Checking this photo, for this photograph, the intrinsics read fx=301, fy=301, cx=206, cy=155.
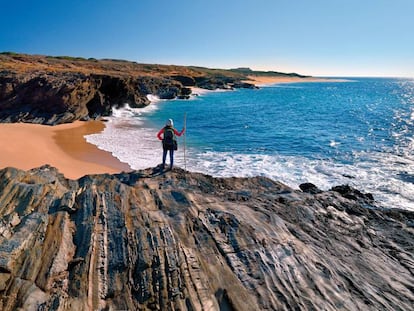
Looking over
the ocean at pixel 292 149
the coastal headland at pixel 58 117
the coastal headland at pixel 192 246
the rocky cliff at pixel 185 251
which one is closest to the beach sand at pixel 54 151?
the coastal headland at pixel 58 117

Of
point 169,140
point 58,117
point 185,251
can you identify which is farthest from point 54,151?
point 185,251

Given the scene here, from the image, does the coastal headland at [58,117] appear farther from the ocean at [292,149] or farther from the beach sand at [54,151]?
the ocean at [292,149]

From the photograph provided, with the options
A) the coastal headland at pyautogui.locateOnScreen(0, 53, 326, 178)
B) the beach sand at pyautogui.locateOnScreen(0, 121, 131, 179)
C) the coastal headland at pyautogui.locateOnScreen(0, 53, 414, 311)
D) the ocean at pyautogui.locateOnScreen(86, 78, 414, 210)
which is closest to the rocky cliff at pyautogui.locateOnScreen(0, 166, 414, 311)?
the coastal headland at pyautogui.locateOnScreen(0, 53, 414, 311)

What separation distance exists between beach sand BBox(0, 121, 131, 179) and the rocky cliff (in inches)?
296

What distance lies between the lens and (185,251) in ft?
17.9

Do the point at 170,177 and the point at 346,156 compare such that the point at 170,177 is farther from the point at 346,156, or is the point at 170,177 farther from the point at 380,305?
the point at 346,156

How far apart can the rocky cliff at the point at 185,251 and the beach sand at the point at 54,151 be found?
753cm

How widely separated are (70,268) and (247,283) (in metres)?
2.94

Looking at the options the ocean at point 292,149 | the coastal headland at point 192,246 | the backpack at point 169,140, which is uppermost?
the backpack at point 169,140

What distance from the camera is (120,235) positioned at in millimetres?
5738

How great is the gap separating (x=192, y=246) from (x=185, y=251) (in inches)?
9.3

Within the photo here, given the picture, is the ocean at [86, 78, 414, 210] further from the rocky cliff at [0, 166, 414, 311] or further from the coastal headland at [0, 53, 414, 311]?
the rocky cliff at [0, 166, 414, 311]

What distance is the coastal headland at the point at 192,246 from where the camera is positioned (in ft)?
15.4

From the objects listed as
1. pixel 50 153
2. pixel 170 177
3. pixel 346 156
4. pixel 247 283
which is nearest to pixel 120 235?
pixel 247 283
